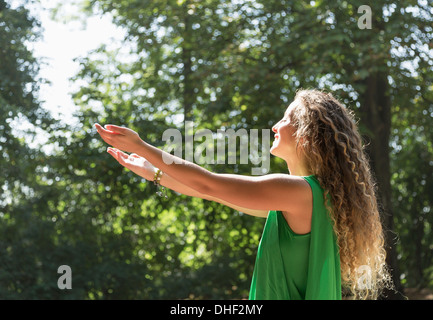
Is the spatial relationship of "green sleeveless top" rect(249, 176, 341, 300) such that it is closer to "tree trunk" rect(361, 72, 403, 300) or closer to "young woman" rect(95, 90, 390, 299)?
"young woman" rect(95, 90, 390, 299)

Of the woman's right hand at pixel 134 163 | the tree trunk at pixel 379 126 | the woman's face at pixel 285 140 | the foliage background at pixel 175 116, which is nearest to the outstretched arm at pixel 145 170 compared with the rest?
the woman's right hand at pixel 134 163

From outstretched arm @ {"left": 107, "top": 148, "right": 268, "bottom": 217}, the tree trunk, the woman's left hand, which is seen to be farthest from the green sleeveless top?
the tree trunk

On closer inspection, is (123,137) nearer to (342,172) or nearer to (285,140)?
(285,140)

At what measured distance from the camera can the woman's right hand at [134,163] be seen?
182 centimetres

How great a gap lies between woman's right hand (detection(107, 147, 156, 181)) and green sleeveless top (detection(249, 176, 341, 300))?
A: 521mm

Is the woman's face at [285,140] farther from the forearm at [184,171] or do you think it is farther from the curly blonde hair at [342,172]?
the forearm at [184,171]

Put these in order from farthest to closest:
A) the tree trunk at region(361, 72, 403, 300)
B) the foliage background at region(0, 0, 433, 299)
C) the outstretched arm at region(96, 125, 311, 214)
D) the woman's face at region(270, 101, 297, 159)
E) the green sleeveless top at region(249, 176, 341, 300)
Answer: the tree trunk at region(361, 72, 403, 300) → the foliage background at region(0, 0, 433, 299) → the woman's face at region(270, 101, 297, 159) → the green sleeveless top at region(249, 176, 341, 300) → the outstretched arm at region(96, 125, 311, 214)

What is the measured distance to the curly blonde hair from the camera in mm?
1658

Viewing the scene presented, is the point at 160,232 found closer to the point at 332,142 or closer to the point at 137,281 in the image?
the point at 137,281

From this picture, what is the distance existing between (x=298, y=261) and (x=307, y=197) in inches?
7.2

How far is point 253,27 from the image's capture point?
6938 millimetres

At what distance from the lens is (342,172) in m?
1.69
